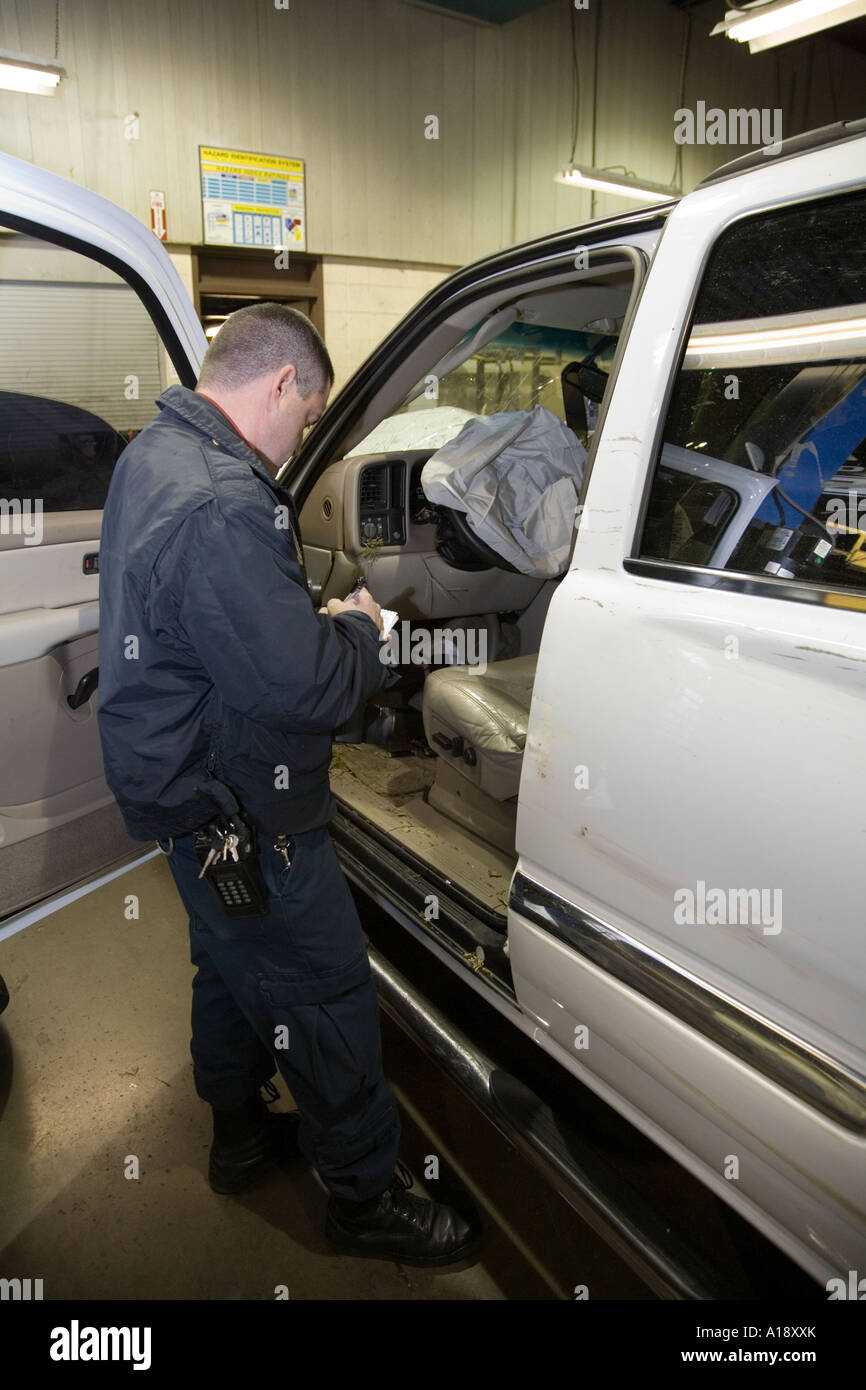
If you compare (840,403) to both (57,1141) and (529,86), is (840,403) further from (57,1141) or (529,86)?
(529,86)

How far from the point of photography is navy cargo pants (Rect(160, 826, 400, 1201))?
1575mm

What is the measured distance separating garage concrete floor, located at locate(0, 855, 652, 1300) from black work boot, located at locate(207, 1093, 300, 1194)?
0.11 feet

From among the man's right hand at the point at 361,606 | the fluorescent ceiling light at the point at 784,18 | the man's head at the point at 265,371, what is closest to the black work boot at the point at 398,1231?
the man's right hand at the point at 361,606

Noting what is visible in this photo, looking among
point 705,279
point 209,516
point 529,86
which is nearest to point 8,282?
point 209,516

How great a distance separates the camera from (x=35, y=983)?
2.60 metres

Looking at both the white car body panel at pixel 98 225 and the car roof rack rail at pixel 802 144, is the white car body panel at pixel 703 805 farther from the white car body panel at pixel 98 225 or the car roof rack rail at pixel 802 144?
the white car body panel at pixel 98 225

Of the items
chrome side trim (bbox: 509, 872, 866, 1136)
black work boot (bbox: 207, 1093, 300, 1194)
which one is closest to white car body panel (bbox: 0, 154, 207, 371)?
chrome side trim (bbox: 509, 872, 866, 1136)

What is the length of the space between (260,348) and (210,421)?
17 centimetres

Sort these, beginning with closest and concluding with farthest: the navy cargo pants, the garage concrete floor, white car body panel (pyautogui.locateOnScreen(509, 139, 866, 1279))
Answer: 1. white car body panel (pyautogui.locateOnScreen(509, 139, 866, 1279))
2. the navy cargo pants
3. the garage concrete floor

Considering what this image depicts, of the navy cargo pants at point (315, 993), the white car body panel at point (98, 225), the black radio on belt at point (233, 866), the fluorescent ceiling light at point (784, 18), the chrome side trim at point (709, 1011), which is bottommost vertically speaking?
the navy cargo pants at point (315, 993)

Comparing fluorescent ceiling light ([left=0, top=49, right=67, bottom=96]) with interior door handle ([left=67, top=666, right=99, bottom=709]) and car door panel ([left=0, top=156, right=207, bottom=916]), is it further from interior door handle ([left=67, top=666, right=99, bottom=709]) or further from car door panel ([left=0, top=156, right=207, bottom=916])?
interior door handle ([left=67, top=666, right=99, bottom=709])

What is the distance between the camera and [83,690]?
195cm

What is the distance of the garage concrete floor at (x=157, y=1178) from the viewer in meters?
1.71

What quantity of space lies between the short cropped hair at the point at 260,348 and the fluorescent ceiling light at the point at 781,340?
2.19ft
